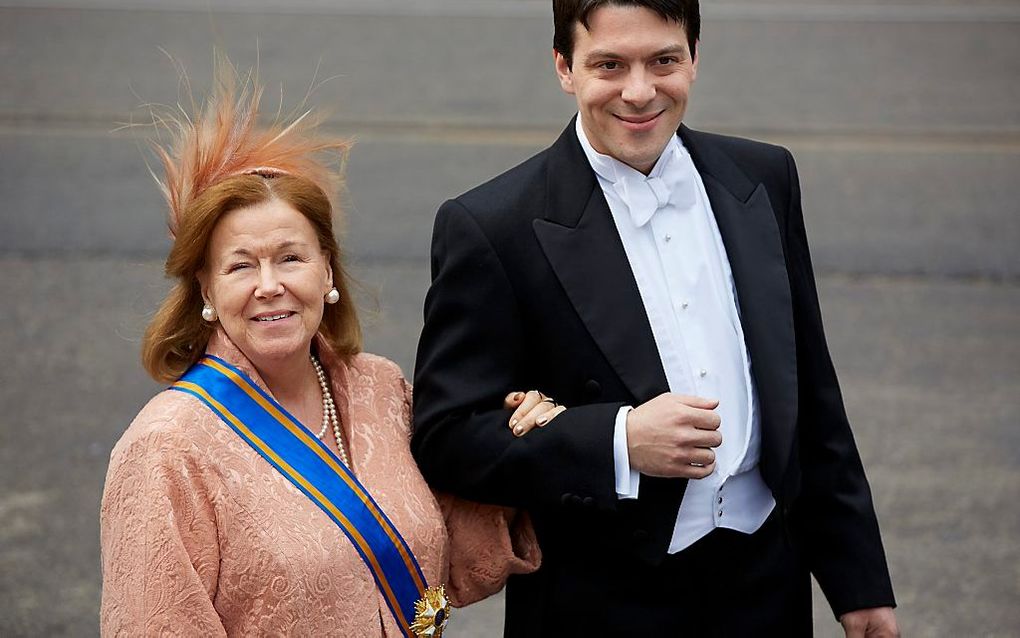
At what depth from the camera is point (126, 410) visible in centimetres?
646

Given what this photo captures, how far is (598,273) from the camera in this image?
2.66 metres

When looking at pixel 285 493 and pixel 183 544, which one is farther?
pixel 285 493

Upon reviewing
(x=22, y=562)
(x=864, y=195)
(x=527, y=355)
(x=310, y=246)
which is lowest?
(x=22, y=562)

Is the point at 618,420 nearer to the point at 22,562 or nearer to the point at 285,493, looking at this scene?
the point at 285,493

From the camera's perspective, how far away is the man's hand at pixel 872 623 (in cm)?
286

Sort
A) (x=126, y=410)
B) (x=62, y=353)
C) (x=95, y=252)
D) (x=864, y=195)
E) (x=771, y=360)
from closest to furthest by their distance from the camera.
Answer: (x=771, y=360), (x=126, y=410), (x=62, y=353), (x=95, y=252), (x=864, y=195)

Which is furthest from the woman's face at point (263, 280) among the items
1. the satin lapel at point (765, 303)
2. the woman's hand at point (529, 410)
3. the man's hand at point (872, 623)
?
the man's hand at point (872, 623)

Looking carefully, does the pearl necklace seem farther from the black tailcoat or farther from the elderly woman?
the black tailcoat

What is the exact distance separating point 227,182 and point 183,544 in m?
0.63

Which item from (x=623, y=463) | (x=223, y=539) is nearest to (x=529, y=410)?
(x=623, y=463)

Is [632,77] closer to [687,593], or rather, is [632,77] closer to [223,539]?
[687,593]

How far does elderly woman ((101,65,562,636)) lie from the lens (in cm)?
232

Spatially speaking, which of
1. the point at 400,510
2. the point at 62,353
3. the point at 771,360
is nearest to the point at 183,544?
the point at 400,510

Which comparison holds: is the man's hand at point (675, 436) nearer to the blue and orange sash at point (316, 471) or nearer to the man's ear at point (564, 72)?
the blue and orange sash at point (316, 471)
